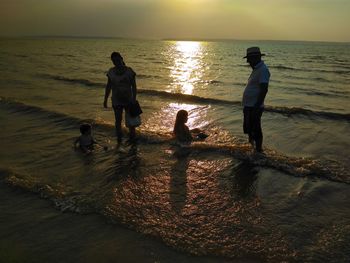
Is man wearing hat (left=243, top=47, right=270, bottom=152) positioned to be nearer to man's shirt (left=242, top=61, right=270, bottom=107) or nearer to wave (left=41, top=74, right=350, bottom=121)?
man's shirt (left=242, top=61, right=270, bottom=107)

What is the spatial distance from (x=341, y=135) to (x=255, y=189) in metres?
5.55

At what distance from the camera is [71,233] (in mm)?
4734

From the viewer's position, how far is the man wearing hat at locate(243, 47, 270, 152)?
695cm

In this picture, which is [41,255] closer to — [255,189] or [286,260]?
[286,260]

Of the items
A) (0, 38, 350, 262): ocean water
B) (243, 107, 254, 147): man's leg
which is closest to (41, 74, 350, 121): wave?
(0, 38, 350, 262): ocean water

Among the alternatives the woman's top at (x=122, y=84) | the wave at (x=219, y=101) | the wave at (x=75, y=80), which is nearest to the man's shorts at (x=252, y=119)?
the woman's top at (x=122, y=84)

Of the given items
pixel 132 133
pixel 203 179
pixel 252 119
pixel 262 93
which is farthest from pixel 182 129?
pixel 262 93

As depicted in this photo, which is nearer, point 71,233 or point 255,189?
point 71,233

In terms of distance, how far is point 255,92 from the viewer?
23.8ft

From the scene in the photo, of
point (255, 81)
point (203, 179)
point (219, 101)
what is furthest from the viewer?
point (219, 101)

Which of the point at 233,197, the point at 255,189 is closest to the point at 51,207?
the point at 233,197

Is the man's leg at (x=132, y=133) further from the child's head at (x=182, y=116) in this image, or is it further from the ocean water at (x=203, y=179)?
the child's head at (x=182, y=116)

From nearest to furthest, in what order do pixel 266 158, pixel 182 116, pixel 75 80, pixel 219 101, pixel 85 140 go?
pixel 266 158, pixel 85 140, pixel 182 116, pixel 219 101, pixel 75 80

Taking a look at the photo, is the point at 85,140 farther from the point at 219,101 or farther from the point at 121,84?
the point at 219,101
